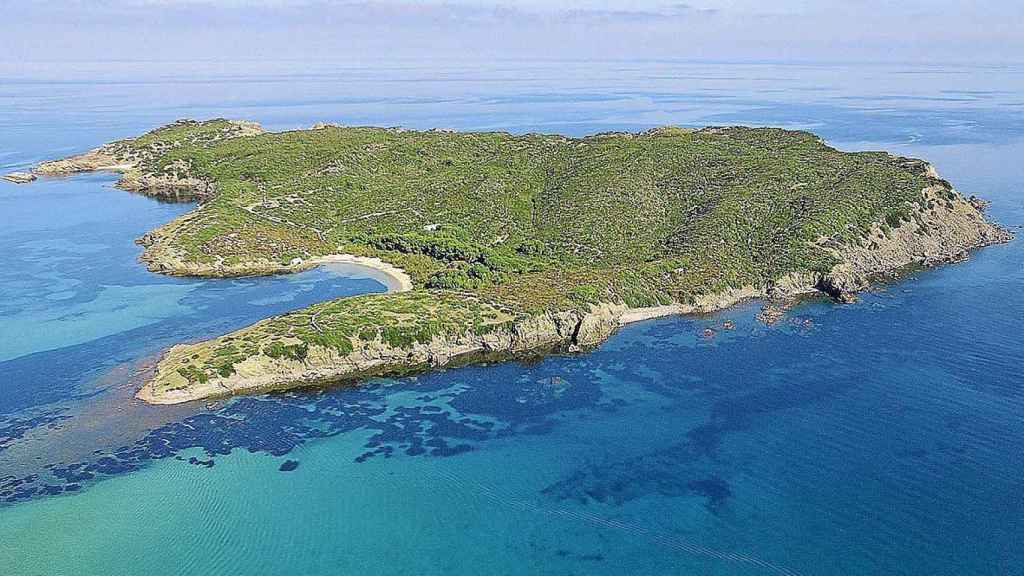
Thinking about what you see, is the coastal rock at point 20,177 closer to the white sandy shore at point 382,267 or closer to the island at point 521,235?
the island at point 521,235

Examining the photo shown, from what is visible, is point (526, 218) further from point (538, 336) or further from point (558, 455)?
point (558, 455)

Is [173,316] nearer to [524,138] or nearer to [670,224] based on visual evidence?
[670,224]

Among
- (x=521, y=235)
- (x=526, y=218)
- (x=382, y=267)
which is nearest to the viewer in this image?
(x=382, y=267)

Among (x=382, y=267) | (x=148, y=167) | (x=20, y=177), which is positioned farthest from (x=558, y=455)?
(x=20, y=177)

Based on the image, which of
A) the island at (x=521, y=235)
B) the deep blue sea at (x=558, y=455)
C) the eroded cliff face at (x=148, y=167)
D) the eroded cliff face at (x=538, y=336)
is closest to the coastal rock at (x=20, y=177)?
the eroded cliff face at (x=148, y=167)

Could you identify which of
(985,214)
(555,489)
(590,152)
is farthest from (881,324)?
(590,152)
